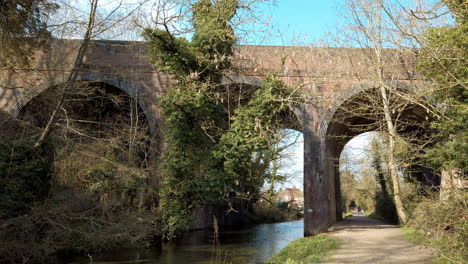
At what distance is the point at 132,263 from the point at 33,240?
2290mm

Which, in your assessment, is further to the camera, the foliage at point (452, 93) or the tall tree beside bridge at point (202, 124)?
the tall tree beside bridge at point (202, 124)

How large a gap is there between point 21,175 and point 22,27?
11.7 ft

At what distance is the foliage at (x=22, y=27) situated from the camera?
7520 mm

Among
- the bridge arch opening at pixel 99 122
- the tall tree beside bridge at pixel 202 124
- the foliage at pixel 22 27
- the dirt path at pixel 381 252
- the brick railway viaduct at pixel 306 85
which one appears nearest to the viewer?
the dirt path at pixel 381 252

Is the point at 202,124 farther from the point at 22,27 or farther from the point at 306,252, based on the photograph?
the point at 22,27

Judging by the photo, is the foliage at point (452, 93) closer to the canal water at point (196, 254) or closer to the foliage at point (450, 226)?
the foliage at point (450, 226)

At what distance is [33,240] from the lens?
27.8 ft

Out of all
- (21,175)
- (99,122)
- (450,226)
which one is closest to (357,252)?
(450,226)

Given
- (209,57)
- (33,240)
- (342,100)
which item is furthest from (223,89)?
(33,240)

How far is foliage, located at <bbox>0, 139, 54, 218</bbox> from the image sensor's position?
907 centimetres

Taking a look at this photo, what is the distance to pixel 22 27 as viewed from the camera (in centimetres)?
781

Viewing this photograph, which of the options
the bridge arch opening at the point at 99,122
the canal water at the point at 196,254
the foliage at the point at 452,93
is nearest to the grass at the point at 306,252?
the canal water at the point at 196,254

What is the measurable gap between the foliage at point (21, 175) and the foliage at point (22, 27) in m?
2.15

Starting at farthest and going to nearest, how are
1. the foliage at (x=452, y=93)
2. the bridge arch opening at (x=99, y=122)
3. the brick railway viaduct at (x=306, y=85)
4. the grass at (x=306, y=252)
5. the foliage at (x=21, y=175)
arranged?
the brick railway viaduct at (x=306, y=85) → the bridge arch opening at (x=99, y=122) → the foliage at (x=21, y=175) → the grass at (x=306, y=252) → the foliage at (x=452, y=93)
